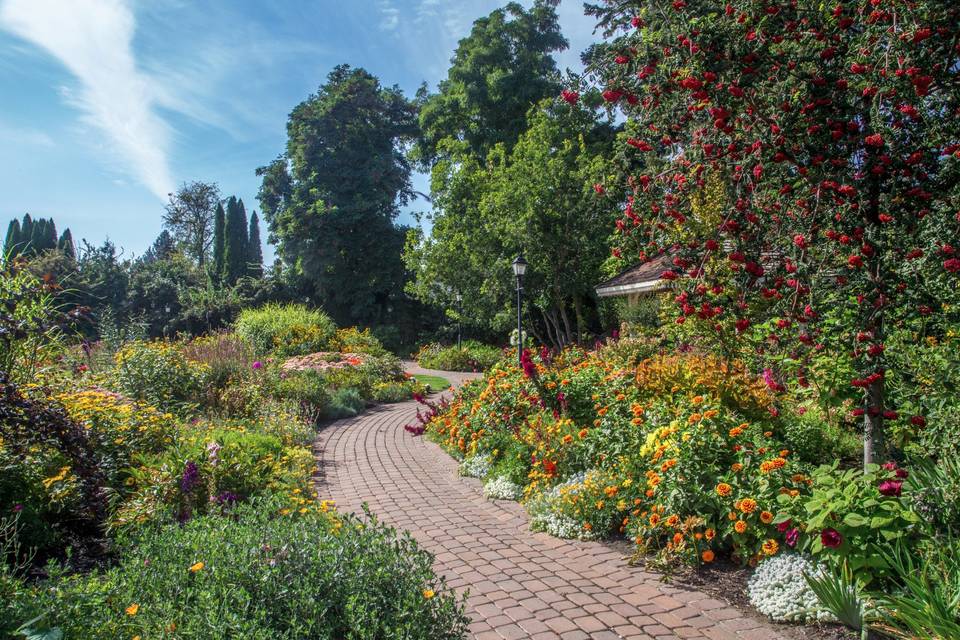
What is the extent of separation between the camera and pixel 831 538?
9.78ft

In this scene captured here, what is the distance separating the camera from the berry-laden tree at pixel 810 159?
308 cm

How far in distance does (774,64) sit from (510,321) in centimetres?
1658

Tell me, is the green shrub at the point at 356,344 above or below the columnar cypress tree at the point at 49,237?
below

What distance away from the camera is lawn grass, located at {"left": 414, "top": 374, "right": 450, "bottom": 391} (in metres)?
15.1

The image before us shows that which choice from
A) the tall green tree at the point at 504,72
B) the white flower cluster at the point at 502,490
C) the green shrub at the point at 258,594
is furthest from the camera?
the tall green tree at the point at 504,72

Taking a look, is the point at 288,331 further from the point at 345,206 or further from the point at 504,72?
the point at 504,72

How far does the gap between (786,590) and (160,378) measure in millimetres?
8348

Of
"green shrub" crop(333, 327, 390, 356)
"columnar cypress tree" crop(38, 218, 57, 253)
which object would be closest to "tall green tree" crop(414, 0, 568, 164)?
"green shrub" crop(333, 327, 390, 356)

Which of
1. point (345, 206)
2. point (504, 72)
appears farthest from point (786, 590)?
point (345, 206)

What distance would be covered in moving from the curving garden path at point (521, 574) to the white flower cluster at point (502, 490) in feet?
0.32

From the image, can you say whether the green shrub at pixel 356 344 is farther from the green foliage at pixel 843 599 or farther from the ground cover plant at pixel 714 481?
the green foliage at pixel 843 599

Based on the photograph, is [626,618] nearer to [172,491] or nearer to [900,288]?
[900,288]

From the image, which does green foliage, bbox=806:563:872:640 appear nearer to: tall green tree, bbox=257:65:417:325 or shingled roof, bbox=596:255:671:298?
shingled roof, bbox=596:255:671:298

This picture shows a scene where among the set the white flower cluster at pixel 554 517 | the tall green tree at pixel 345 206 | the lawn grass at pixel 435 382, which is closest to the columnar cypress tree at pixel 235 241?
the tall green tree at pixel 345 206
